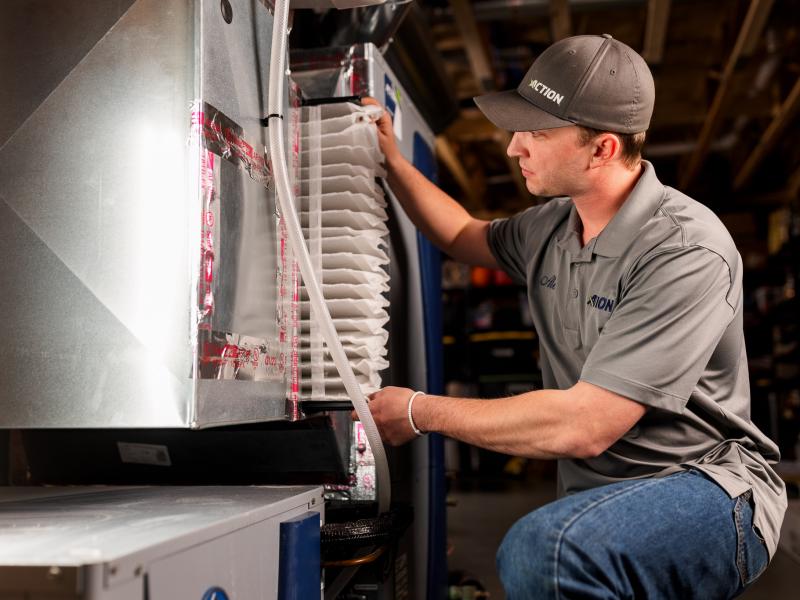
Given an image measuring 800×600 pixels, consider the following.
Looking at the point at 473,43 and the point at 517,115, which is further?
the point at 473,43

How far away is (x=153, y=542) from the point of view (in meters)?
0.76

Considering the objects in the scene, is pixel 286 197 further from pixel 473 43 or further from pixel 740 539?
pixel 473 43

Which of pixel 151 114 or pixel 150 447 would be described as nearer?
pixel 151 114

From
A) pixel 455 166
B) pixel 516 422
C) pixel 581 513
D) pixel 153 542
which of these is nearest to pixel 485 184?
pixel 455 166

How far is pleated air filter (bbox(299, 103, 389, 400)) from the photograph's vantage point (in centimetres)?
148

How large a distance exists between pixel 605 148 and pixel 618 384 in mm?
551

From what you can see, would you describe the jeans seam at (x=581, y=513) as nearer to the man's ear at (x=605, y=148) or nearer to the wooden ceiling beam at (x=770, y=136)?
the man's ear at (x=605, y=148)

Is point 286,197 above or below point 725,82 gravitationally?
below

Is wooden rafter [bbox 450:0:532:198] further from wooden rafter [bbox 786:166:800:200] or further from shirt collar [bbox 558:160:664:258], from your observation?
wooden rafter [bbox 786:166:800:200]

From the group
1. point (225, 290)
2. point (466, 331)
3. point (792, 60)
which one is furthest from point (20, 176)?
point (466, 331)

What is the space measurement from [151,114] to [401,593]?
44.8 inches

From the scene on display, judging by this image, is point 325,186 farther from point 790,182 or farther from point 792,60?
point 790,182

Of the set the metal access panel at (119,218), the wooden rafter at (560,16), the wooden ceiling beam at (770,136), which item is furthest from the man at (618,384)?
the wooden ceiling beam at (770,136)

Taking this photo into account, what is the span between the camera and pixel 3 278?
108 cm
